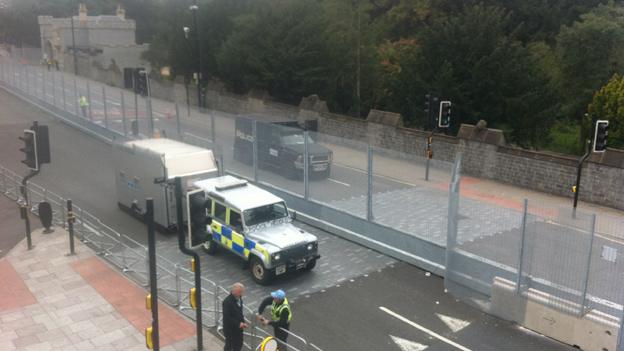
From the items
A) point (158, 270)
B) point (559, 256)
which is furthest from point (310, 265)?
point (559, 256)

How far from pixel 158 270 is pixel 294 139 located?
18.7ft

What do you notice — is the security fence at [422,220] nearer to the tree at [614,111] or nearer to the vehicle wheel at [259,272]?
the vehicle wheel at [259,272]

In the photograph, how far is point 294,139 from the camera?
17031mm

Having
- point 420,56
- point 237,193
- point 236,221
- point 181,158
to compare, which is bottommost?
point 236,221

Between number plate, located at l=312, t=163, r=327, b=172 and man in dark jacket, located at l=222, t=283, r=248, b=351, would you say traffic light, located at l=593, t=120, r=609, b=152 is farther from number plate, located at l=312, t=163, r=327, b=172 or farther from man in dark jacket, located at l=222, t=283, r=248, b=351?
man in dark jacket, located at l=222, t=283, r=248, b=351

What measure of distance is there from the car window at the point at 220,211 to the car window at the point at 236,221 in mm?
388

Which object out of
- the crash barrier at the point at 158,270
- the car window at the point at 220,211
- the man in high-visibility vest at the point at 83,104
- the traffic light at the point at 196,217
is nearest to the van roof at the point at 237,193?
the car window at the point at 220,211

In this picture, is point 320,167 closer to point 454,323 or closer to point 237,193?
point 237,193

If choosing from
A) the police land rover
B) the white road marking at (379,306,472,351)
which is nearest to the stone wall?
the police land rover

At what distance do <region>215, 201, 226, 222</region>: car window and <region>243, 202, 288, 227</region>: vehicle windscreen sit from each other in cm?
87

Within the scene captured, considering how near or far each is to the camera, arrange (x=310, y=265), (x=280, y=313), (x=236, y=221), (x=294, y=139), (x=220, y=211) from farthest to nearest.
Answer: (x=294, y=139) < (x=220, y=211) < (x=236, y=221) < (x=310, y=265) < (x=280, y=313)

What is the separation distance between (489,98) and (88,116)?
853 inches

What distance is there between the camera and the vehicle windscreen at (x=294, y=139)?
16672 millimetres

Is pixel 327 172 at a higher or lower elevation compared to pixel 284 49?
lower
